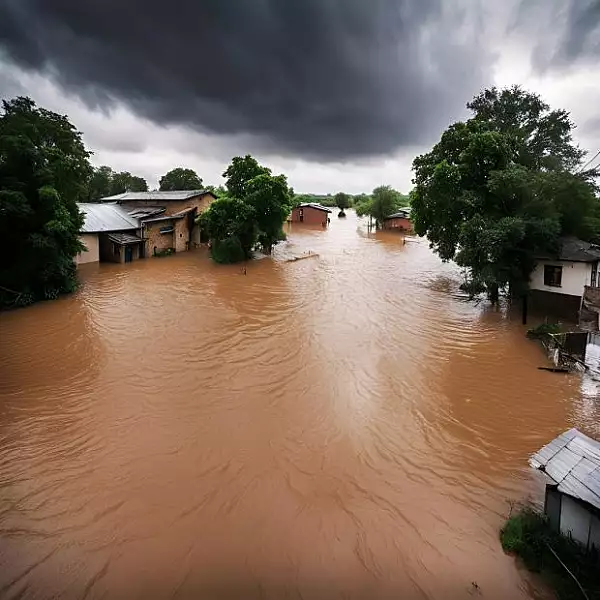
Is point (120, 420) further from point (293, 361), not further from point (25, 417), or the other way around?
point (293, 361)

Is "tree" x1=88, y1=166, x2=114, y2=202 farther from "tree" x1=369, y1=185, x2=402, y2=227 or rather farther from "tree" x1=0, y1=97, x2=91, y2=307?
"tree" x1=369, y1=185, x2=402, y2=227

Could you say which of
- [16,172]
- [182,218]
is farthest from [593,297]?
[182,218]

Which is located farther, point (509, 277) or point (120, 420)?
point (509, 277)

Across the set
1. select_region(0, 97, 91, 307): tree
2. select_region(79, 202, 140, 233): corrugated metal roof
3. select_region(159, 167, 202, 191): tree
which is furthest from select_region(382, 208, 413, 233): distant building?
select_region(0, 97, 91, 307): tree

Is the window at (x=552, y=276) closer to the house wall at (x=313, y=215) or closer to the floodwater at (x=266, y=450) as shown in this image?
the floodwater at (x=266, y=450)

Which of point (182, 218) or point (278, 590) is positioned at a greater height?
point (182, 218)

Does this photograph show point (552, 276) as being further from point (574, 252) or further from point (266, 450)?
point (266, 450)

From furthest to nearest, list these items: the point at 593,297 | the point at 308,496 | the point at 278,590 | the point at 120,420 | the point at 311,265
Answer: the point at 311,265, the point at 593,297, the point at 120,420, the point at 308,496, the point at 278,590
